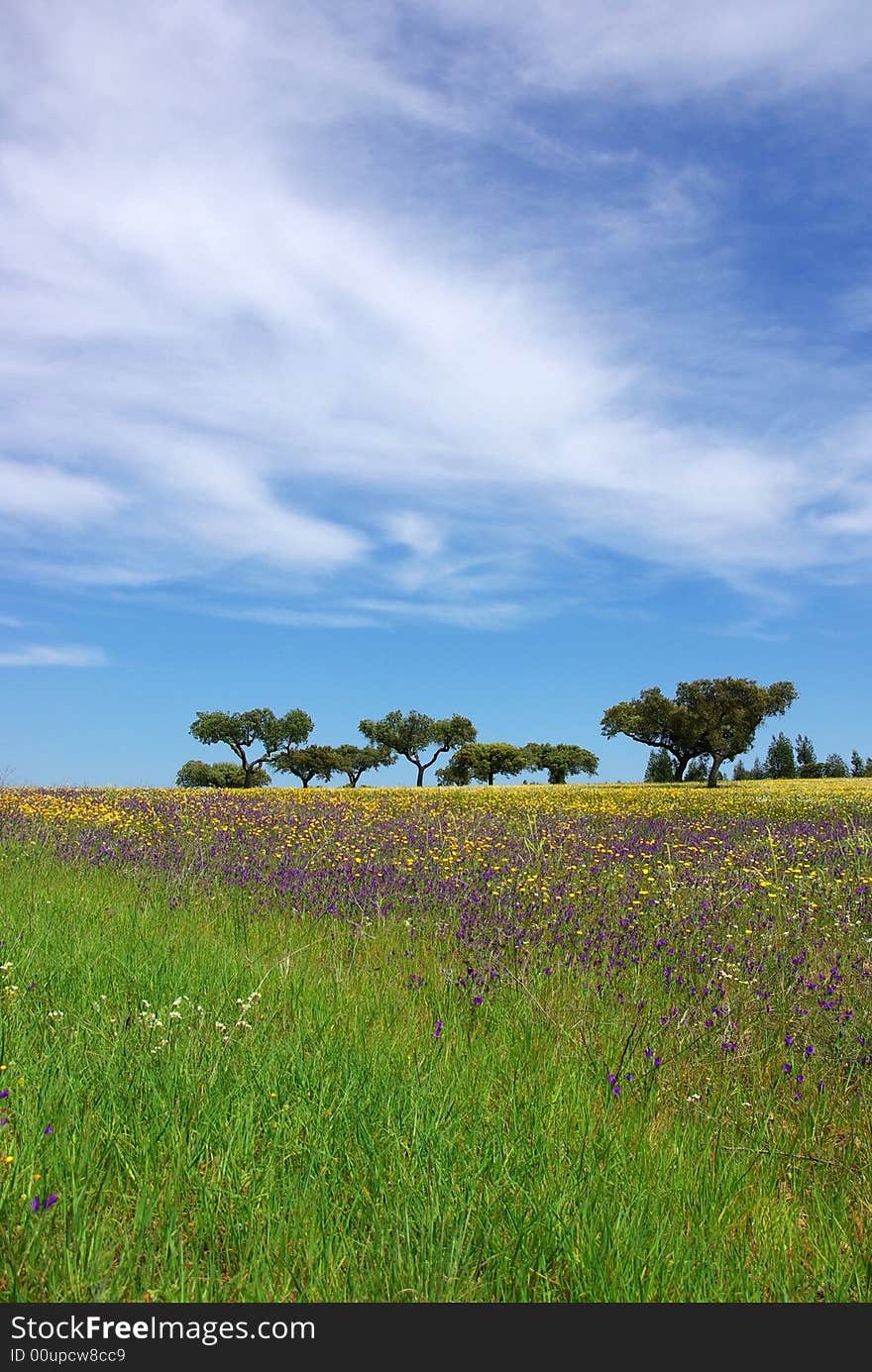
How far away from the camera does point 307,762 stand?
267 feet

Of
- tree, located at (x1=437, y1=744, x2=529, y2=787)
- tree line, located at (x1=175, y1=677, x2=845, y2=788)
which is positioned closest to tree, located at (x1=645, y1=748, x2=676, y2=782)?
tree line, located at (x1=175, y1=677, x2=845, y2=788)

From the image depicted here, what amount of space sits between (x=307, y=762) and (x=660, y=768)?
162ft

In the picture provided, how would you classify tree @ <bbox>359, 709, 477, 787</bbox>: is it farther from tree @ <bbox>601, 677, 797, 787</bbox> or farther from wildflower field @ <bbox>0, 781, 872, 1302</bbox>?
wildflower field @ <bbox>0, 781, 872, 1302</bbox>

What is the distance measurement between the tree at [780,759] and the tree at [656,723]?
6214 centimetres

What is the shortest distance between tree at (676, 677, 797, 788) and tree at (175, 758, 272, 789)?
40.1 meters

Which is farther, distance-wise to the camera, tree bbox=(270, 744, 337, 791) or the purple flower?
tree bbox=(270, 744, 337, 791)

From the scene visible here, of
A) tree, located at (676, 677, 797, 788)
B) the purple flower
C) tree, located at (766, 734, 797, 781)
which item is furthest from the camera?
tree, located at (766, 734, 797, 781)

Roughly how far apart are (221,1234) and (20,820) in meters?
13.4

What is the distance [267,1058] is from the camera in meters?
3.74

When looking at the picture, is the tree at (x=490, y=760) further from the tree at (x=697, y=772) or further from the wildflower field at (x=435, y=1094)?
the wildflower field at (x=435, y=1094)

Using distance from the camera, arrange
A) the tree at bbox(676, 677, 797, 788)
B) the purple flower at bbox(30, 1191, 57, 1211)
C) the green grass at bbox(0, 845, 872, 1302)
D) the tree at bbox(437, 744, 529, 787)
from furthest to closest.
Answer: the tree at bbox(437, 744, 529, 787) < the tree at bbox(676, 677, 797, 788) < the green grass at bbox(0, 845, 872, 1302) < the purple flower at bbox(30, 1191, 57, 1211)

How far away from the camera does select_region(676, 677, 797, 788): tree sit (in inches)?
2320

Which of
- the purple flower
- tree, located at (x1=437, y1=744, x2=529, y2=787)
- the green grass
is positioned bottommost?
the green grass

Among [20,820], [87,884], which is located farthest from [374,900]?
[20,820]
